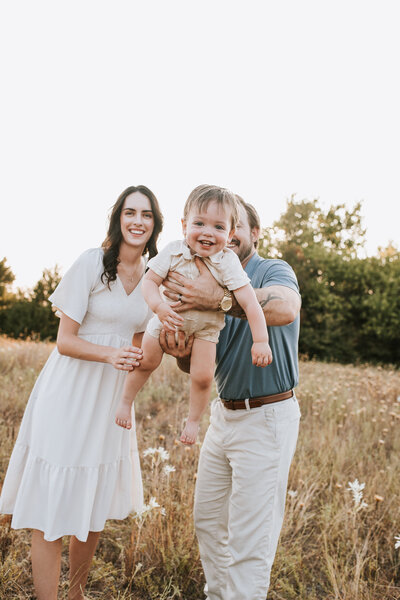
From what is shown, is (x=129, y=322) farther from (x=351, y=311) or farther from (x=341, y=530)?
(x=351, y=311)

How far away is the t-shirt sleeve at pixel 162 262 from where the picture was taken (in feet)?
8.11

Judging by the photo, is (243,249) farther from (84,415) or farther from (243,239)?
(84,415)

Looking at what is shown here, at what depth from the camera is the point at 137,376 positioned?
103 inches

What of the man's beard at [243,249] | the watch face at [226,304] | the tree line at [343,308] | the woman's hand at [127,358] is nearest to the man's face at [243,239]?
the man's beard at [243,249]

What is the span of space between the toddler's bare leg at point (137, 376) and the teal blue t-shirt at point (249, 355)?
49cm

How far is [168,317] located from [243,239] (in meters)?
0.89

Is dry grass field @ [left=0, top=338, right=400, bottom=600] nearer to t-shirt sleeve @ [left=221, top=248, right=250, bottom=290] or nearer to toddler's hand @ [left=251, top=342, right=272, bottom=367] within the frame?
toddler's hand @ [left=251, top=342, right=272, bottom=367]

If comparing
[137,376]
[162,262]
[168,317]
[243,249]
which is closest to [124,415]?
[137,376]

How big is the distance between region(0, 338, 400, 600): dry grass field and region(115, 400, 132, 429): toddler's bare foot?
707 millimetres

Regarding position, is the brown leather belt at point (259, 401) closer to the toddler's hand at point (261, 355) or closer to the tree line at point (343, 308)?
the toddler's hand at point (261, 355)

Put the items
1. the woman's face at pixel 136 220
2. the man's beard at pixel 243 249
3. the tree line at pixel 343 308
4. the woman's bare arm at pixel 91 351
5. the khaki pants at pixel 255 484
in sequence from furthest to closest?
the tree line at pixel 343 308, the man's beard at pixel 243 249, the woman's face at pixel 136 220, the khaki pants at pixel 255 484, the woman's bare arm at pixel 91 351

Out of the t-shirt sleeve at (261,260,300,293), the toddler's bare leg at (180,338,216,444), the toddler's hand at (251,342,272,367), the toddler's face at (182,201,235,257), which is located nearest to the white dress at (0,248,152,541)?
the toddler's bare leg at (180,338,216,444)

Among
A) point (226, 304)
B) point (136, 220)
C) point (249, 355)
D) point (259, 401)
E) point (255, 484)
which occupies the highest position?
point (136, 220)

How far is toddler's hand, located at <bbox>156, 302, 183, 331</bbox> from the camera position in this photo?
91.9 inches
